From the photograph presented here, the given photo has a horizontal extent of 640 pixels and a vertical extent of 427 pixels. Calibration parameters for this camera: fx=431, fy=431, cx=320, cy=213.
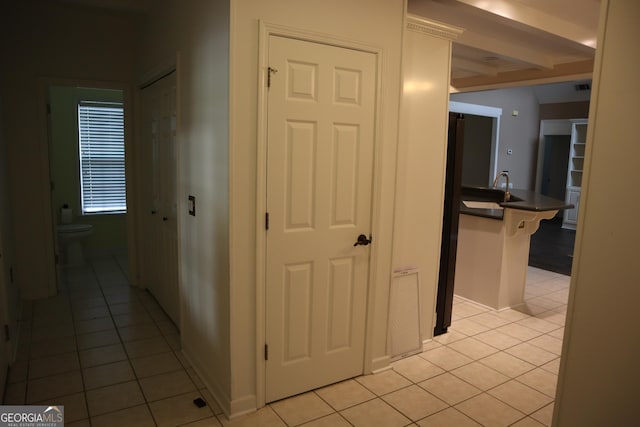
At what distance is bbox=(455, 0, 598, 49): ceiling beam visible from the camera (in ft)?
11.3

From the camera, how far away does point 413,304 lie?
326 cm

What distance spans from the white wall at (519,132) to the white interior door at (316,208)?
6.46m

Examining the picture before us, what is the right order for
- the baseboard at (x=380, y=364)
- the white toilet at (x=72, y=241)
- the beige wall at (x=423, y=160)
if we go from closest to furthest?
the baseboard at (x=380, y=364), the beige wall at (x=423, y=160), the white toilet at (x=72, y=241)

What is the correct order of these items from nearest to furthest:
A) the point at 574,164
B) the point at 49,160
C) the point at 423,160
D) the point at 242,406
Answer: the point at 242,406 < the point at 423,160 < the point at 49,160 < the point at 574,164

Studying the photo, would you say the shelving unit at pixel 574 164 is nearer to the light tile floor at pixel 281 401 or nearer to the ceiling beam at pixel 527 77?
the ceiling beam at pixel 527 77

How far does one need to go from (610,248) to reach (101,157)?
5.94 m

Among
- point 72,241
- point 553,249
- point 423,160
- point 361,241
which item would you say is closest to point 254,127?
point 361,241

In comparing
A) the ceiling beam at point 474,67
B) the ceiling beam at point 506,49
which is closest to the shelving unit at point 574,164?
the ceiling beam at point 474,67

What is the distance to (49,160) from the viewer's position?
4.12 meters

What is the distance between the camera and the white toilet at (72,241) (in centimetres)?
521

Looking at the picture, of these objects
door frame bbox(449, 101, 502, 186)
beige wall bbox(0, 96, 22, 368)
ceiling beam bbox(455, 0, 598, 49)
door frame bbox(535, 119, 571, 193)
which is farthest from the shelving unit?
beige wall bbox(0, 96, 22, 368)

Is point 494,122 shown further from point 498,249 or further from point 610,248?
point 610,248

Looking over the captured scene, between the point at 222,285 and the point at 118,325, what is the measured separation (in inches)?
67.8

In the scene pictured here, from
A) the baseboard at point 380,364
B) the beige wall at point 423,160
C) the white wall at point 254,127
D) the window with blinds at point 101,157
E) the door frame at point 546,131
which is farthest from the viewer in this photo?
the door frame at point 546,131
